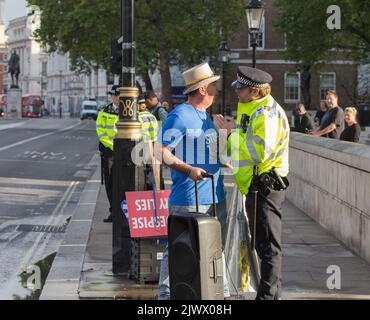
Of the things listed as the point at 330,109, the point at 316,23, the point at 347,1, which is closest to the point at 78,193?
the point at 330,109

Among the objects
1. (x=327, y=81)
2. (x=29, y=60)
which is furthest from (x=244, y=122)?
(x=29, y=60)

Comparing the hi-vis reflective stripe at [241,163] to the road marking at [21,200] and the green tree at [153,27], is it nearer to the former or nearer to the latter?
the road marking at [21,200]

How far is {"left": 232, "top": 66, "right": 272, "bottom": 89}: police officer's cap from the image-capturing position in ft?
25.3

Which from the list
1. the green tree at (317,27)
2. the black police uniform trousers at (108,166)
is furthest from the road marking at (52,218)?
the green tree at (317,27)

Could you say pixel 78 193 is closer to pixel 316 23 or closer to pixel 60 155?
pixel 60 155

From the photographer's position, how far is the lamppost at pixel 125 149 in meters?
9.45

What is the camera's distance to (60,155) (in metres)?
32.9

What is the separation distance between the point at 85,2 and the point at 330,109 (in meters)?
35.8

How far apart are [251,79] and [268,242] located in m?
1.35

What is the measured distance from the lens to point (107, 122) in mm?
13008

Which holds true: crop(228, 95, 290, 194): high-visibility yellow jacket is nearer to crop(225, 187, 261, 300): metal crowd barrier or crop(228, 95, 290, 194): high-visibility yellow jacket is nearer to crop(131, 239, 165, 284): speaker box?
crop(225, 187, 261, 300): metal crowd barrier

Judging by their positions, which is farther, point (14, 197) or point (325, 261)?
point (14, 197)

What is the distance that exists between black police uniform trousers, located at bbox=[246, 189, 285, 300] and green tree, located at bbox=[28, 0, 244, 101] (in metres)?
44.5

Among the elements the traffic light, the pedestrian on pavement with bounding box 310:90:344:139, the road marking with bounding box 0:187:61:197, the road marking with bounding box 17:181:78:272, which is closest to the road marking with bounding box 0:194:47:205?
the road marking with bounding box 17:181:78:272
